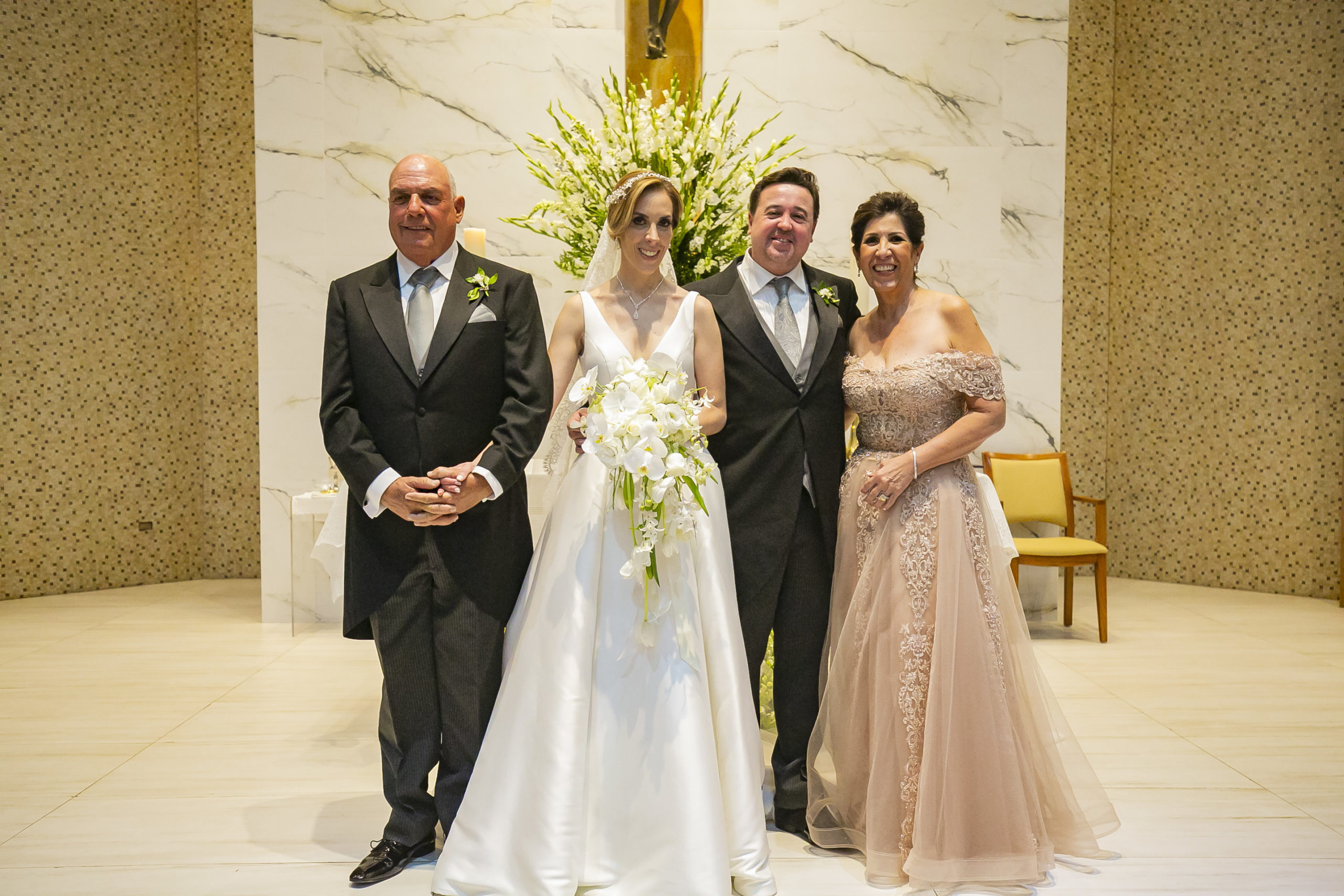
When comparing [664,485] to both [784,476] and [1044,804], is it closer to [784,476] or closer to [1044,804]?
[784,476]

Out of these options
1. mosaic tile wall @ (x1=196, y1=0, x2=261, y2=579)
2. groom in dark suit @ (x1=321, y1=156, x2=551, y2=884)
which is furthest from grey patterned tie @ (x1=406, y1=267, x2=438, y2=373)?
mosaic tile wall @ (x1=196, y1=0, x2=261, y2=579)

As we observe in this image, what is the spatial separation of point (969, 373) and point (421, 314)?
1669 millimetres

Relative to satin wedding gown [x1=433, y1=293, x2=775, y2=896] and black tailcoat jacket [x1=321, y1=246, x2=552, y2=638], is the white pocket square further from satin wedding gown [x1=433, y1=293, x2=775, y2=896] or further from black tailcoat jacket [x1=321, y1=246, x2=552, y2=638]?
satin wedding gown [x1=433, y1=293, x2=775, y2=896]

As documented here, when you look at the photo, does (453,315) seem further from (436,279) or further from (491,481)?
(491,481)

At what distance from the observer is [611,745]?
110 inches

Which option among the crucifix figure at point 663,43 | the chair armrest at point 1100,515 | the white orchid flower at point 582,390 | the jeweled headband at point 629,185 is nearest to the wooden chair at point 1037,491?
the chair armrest at point 1100,515

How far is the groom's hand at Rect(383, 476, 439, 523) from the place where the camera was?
285 cm

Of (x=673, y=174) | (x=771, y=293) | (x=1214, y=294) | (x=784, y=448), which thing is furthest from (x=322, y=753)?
(x=1214, y=294)

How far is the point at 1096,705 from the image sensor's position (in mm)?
4875

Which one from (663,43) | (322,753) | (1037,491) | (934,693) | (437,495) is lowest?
(322,753)

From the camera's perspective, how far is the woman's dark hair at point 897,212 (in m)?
3.24

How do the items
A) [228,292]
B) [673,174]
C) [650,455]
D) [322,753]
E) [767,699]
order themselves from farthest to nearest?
[228,292]
[767,699]
[673,174]
[322,753]
[650,455]

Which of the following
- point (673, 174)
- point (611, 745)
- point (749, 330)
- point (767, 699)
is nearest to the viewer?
point (611, 745)

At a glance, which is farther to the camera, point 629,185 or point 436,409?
point 629,185
